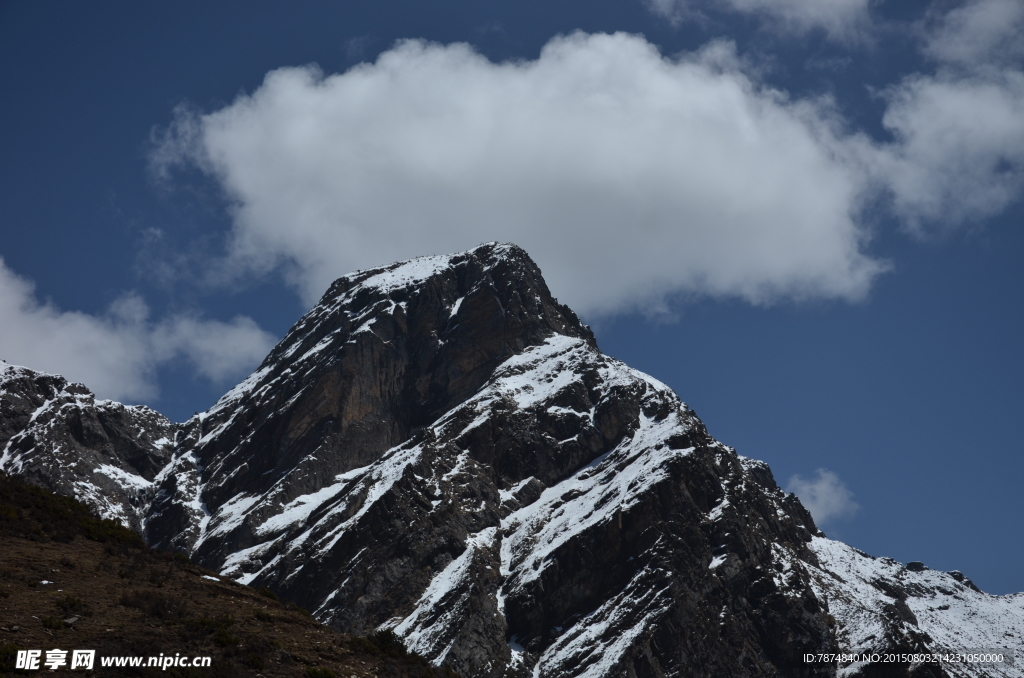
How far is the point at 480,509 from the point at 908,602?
7774cm

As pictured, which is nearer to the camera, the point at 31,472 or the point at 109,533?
the point at 109,533

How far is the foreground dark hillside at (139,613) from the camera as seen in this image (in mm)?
49938

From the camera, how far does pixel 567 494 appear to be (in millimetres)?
191625

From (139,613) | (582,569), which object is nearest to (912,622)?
(582,569)

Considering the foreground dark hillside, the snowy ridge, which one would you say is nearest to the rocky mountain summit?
the snowy ridge

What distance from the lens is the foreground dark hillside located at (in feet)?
164

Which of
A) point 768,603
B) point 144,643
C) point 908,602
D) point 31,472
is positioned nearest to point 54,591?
point 144,643

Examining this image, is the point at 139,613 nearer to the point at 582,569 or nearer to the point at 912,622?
the point at 582,569

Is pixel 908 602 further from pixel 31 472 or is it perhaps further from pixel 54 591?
pixel 54 591

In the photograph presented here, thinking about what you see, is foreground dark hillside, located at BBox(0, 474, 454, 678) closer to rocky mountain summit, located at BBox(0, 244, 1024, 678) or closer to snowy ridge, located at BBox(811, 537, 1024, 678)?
rocky mountain summit, located at BBox(0, 244, 1024, 678)

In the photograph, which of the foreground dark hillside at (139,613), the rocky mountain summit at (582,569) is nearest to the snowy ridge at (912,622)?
the rocky mountain summit at (582,569)

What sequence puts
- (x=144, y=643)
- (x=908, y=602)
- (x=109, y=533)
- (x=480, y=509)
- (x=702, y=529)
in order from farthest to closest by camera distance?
1. (x=908, y=602)
2. (x=480, y=509)
3. (x=702, y=529)
4. (x=109, y=533)
5. (x=144, y=643)

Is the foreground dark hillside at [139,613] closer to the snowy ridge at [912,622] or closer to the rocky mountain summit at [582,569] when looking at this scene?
the rocky mountain summit at [582,569]

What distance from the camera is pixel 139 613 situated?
54250 millimetres
